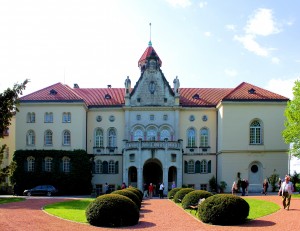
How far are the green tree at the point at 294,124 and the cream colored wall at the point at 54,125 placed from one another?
77.9 ft

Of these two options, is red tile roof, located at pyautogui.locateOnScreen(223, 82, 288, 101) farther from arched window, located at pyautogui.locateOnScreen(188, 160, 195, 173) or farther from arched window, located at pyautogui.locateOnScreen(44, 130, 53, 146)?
arched window, located at pyautogui.locateOnScreen(44, 130, 53, 146)

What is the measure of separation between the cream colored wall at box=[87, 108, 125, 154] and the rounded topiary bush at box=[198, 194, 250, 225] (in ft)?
114

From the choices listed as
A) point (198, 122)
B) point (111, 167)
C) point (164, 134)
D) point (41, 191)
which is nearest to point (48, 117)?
point (41, 191)

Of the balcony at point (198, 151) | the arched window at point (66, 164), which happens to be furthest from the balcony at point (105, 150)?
the balcony at point (198, 151)

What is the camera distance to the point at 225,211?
20.8 meters

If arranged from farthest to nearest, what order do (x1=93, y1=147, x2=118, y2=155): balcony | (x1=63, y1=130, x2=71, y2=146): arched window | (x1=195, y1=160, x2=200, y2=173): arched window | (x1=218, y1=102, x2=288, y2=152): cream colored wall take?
1. (x1=93, y1=147, x2=118, y2=155): balcony
2. (x1=195, y1=160, x2=200, y2=173): arched window
3. (x1=63, y1=130, x2=71, y2=146): arched window
4. (x1=218, y1=102, x2=288, y2=152): cream colored wall

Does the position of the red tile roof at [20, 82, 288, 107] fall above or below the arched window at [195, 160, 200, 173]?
above

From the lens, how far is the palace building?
169 ft

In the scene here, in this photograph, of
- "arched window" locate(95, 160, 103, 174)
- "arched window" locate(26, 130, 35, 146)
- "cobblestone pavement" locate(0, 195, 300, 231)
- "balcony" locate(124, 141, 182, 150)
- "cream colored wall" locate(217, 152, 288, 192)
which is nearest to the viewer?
"cobblestone pavement" locate(0, 195, 300, 231)

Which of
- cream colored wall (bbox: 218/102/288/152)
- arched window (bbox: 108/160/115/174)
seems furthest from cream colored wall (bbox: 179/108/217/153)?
arched window (bbox: 108/160/115/174)

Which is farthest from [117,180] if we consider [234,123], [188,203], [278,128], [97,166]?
[188,203]

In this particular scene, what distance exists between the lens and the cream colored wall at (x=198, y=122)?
182 feet

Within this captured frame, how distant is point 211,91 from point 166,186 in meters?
15.9

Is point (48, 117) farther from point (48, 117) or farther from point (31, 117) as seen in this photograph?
point (31, 117)
